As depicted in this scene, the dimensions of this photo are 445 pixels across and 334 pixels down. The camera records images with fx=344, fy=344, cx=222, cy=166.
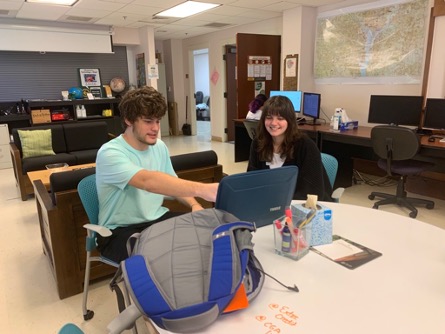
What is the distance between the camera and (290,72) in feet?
18.1

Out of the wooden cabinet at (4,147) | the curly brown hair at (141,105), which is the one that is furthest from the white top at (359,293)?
the wooden cabinet at (4,147)

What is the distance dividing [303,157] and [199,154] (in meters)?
1.00

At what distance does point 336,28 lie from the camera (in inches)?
198

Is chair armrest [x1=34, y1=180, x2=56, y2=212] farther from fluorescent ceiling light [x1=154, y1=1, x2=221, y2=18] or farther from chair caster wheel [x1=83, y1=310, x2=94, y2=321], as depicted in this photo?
fluorescent ceiling light [x1=154, y1=1, x2=221, y2=18]

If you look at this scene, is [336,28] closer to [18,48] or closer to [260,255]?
[260,255]

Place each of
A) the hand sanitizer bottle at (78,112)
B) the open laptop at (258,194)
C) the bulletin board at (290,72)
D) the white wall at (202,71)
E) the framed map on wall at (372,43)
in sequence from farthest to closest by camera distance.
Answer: the white wall at (202,71) < the hand sanitizer bottle at (78,112) < the bulletin board at (290,72) < the framed map on wall at (372,43) < the open laptop at (258,194)

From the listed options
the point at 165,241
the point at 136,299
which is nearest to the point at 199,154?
the point at 165,241

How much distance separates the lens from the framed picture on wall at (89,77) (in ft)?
23.3

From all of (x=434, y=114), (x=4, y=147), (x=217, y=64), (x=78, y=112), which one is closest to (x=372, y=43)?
(x=434, y=114)

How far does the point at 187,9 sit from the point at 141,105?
173 inches

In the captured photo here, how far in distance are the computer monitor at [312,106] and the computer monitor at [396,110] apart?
0.75 m

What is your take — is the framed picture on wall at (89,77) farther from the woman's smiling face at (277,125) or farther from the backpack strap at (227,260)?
the backpack strap at (227,260)

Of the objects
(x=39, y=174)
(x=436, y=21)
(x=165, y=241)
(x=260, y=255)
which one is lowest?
(x=39, y=174)

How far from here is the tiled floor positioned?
203cm
